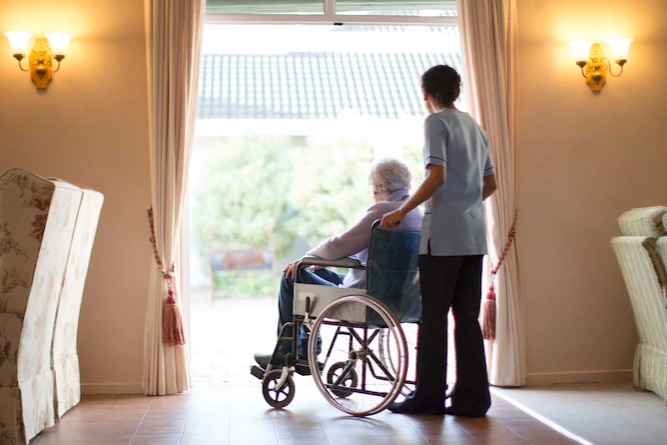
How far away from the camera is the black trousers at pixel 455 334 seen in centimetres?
361

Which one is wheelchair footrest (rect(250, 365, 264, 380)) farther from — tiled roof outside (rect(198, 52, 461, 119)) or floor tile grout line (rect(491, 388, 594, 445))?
tiled roof outside (rect(198, 52, 461, 119))

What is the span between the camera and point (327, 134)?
10.9 metres

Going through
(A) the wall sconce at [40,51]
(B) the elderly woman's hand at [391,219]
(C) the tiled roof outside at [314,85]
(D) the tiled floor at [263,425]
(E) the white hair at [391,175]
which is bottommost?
(D) the tiled floor at [263,425]

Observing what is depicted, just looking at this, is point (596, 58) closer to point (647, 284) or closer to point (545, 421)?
point (647, 284)

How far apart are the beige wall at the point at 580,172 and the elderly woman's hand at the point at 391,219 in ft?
4.20

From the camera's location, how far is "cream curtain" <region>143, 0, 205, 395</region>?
4.26 metres

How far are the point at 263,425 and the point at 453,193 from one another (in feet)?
4.26

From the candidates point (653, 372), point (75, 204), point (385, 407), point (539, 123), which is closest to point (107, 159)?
point (75, 204)

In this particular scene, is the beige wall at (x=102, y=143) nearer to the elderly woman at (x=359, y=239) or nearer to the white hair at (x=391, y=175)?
the elderly woman at (x=359, y=239)

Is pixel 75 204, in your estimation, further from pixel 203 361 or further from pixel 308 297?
pixel 203 361

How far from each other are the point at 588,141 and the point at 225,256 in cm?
628

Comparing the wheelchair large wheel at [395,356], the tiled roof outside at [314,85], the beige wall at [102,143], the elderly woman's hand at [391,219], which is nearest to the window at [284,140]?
the tiled roof outside at [314,85]

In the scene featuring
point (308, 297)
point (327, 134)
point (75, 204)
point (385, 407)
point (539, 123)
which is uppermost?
point (327, 134)

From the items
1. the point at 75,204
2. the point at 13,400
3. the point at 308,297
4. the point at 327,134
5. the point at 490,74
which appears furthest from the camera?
the point at 327,134
